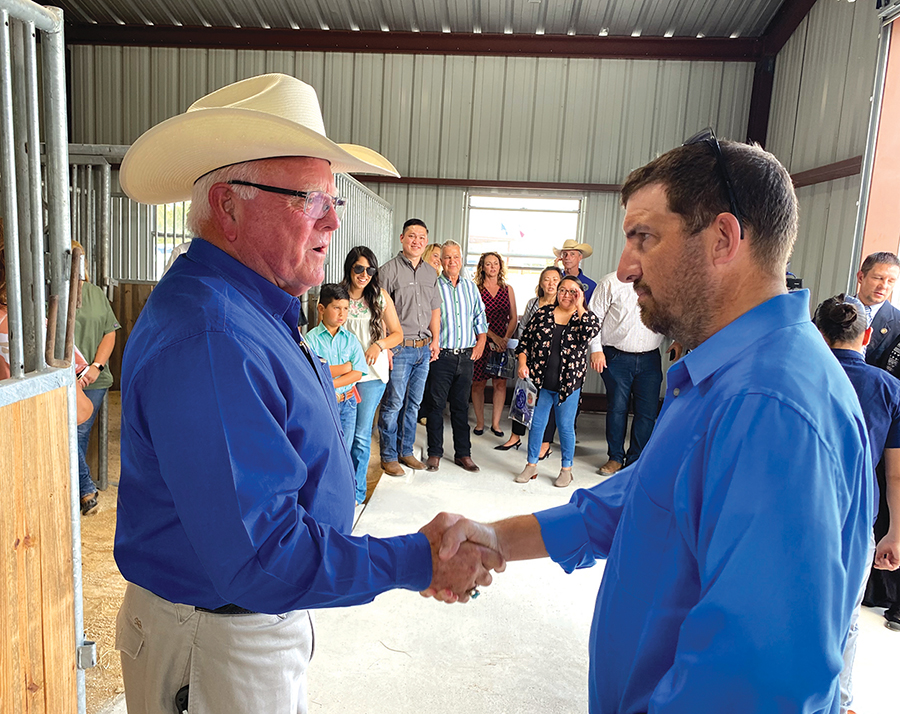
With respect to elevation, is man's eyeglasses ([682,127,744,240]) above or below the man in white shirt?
above

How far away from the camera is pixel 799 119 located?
6.86 metres

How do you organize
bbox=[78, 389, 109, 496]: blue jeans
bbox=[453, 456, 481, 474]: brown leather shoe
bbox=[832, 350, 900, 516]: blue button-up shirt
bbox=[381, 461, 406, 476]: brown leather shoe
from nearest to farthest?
bbox=[832, 350, 900, 516]: blue button-up shirt
bbox=[78, 389, 109, 496]: blue jeans
bbox=[381, 461, 406, 476]: brown leather shoe
bbox=[453, 456, 481, 474]: brown leather shoe

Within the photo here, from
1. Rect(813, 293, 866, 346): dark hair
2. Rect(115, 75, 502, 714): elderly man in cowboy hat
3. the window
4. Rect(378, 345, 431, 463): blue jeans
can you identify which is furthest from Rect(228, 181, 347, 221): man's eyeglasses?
the window

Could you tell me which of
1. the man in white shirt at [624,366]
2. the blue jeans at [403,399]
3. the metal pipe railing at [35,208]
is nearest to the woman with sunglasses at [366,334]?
the blue jeans at [403,399]

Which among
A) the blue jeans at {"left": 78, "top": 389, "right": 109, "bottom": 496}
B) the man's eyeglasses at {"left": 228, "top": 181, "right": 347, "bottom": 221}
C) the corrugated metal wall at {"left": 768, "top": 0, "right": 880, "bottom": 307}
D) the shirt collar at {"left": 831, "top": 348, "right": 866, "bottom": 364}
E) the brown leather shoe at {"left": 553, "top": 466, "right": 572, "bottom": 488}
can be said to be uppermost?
the corrugated metal wall at {"left": 768, "top": 0, "right": 880, "bottom": 307}

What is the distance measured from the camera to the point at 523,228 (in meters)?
8.56

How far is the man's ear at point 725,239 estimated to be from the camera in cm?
103

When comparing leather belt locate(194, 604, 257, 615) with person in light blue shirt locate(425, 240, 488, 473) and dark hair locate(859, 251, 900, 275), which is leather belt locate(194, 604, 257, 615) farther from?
dark hair locate(859, 251, 900, 275)

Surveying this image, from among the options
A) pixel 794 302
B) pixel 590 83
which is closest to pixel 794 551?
pixel 794 302

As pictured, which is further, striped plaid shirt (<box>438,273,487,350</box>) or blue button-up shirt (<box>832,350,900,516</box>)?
striped plaid shirt (<box>438,273,487,350</box>)

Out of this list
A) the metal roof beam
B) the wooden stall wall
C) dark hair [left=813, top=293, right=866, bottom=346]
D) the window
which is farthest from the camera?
the window

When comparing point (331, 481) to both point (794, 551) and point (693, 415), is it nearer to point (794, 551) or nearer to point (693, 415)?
point (693, 415)

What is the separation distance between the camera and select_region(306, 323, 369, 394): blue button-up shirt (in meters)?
4.35

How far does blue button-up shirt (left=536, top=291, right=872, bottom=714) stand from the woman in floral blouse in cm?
434
